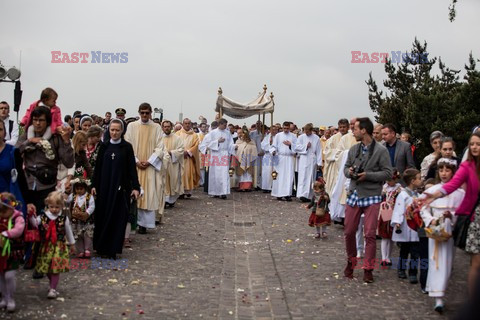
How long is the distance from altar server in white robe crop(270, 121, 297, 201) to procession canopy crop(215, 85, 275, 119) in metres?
3.07

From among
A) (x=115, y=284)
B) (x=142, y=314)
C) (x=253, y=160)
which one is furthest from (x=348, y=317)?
(x=253, y=160)

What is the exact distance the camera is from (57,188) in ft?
28.0

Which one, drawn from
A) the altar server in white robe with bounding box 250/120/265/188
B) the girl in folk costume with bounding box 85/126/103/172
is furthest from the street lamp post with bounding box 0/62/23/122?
the altar server in white robe with bounding box 250/120/265/188

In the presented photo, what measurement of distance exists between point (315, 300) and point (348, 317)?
2.64ft

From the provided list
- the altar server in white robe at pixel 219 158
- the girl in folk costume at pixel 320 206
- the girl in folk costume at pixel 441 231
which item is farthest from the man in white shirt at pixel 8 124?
the altar server in white robe at pixel 219 158

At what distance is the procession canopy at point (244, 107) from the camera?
23328 millimetres

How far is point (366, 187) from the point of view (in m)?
8.31

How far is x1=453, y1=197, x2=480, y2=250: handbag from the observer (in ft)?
20.9

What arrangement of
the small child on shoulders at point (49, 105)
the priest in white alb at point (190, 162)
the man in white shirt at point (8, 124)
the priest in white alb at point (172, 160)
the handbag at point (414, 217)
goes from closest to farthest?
the handbag at point (414, 217)
the small child on shoulders at point (49, 105)
the man in white shirt at point (8, 124)
the priest in white alb at point (172, 160)
the priest in white alb at point (190, 162)

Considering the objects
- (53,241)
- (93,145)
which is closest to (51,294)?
(53,241)

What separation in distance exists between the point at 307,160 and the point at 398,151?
9324 millimetres

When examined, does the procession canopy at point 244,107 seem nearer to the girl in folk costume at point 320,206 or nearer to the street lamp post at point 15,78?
the street lamp post at point 15,78

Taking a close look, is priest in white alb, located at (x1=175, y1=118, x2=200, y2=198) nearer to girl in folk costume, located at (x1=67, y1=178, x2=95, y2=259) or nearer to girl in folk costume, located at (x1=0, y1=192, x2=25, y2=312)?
girl in folk costume, located at (x1=67, y1=178, x2=95, y2=259)

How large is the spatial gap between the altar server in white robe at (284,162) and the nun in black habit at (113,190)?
10627 millimetres
